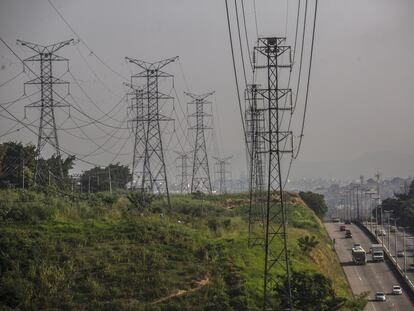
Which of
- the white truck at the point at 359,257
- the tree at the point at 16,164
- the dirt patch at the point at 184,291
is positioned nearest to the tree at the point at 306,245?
the white truck at the point at 359,257

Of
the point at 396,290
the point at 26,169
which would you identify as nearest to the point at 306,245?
the point at 396,290

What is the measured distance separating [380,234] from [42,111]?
5979 cm

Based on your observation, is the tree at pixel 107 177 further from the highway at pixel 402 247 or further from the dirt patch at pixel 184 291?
the dirt patch at pixel 184 291

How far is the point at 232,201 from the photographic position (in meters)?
86.2

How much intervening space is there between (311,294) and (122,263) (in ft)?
33.6

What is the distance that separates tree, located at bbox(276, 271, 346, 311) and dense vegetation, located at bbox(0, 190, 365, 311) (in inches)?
1.6

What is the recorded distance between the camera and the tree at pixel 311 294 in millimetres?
27781

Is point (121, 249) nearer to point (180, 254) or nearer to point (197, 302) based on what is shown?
point (180, 254)

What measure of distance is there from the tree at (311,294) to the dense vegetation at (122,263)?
1.6 inches

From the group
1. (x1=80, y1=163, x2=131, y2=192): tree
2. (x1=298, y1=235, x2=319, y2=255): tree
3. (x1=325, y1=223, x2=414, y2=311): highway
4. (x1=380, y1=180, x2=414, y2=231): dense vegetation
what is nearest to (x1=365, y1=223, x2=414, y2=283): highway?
(x1=325, y1=223, x2=414, y2=311): highway

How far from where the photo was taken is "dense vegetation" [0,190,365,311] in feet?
96.5

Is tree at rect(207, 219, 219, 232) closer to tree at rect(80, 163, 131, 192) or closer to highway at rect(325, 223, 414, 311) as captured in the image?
highway at rect(325, 223, 414, 311)

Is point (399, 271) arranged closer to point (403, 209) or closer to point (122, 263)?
point (122, 263)

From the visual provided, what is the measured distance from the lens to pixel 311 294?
28.2 meters
